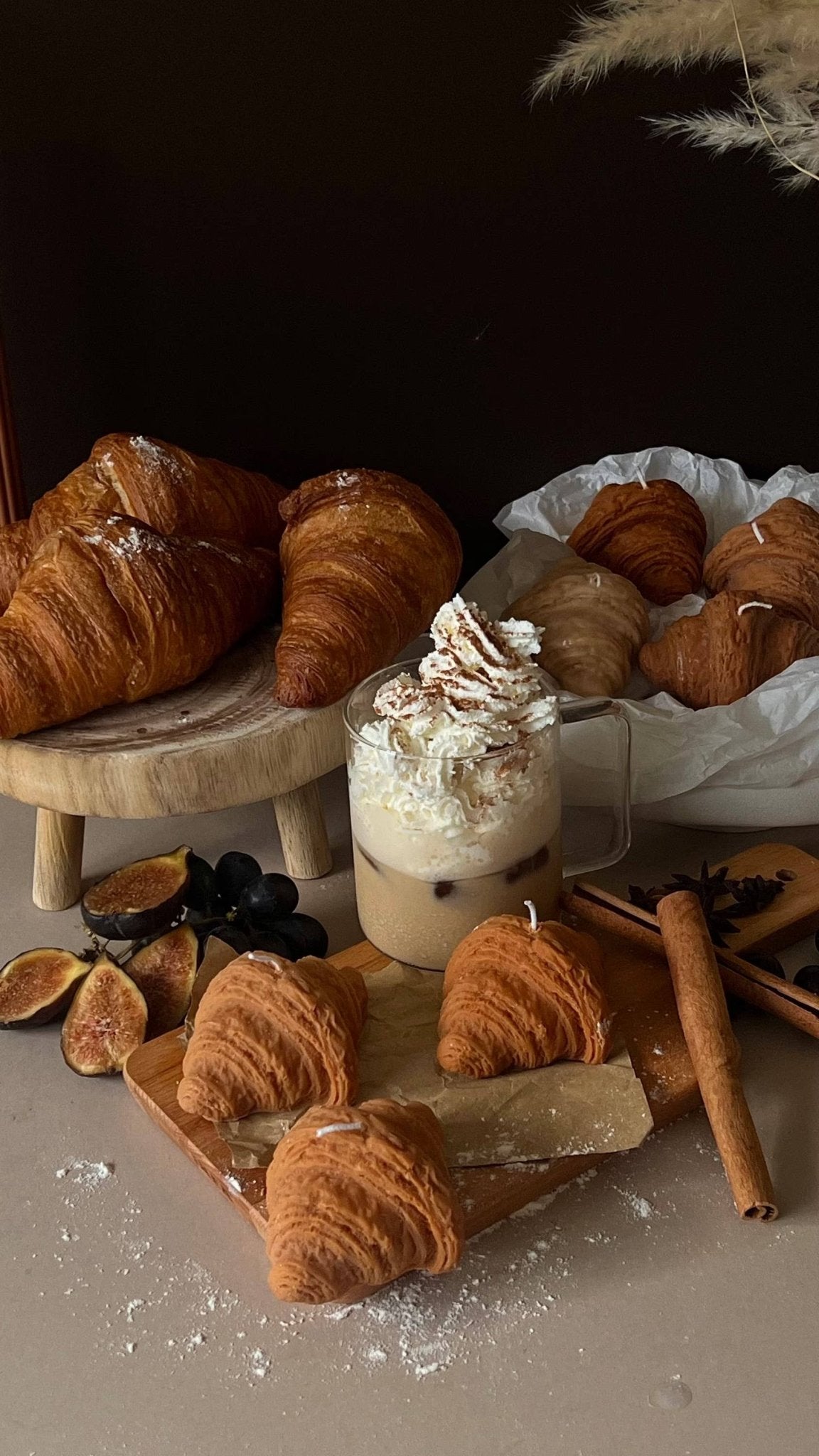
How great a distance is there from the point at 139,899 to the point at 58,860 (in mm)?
151

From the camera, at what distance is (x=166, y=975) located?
112 centimetres

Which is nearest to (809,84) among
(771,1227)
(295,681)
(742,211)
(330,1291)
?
(742,211)

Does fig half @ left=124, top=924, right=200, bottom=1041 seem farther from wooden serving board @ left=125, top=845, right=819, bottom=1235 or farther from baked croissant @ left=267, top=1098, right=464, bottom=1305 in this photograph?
baked croissant @ left=267, top=1098, right=464, bottom=1305

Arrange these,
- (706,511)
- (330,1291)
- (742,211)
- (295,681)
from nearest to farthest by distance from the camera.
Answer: (330,1291) < (295,681) < (742,211) < (706,511)

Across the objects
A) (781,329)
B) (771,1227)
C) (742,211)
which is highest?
(742,211)

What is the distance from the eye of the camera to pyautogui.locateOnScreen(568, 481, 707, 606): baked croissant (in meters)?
1.57

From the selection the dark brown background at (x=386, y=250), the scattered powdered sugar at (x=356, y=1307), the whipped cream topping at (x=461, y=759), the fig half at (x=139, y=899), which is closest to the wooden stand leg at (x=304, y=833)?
the fig half at (x=139, y=899)

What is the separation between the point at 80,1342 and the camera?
84 cm

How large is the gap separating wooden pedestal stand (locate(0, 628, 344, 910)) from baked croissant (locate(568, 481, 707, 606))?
490 mm

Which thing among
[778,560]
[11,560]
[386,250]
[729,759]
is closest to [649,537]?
[778,560]

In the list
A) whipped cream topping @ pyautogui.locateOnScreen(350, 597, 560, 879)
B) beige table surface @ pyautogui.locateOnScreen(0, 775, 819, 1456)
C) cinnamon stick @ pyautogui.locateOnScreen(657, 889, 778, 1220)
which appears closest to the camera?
beige table surface @ pyautogui.locateOnScreen(0, 775, 819, 1456)

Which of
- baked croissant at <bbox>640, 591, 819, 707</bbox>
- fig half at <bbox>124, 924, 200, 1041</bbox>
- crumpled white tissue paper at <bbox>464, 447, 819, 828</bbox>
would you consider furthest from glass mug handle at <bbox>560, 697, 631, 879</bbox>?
fig half at <bbox>124, 924, 200, 1041</bbox>

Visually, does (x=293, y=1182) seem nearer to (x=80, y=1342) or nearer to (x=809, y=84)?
(x=80, y=1342)

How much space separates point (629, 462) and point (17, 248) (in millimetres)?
842
